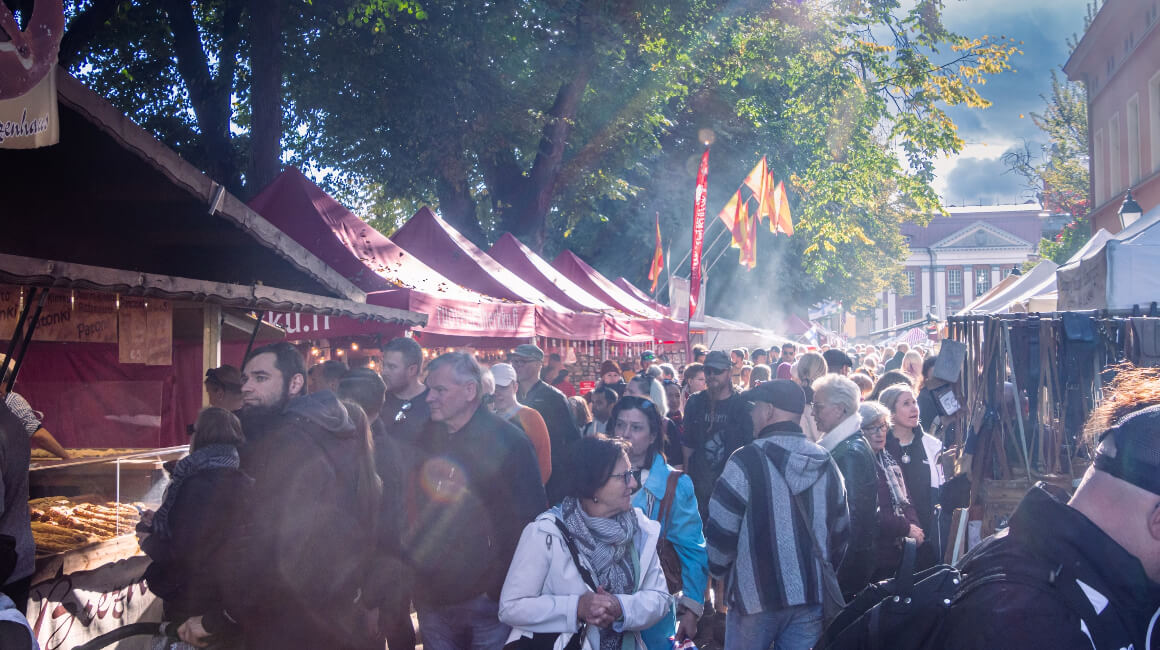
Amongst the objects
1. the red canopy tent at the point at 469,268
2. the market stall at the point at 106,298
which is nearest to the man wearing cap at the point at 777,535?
the market stall at the point at 106,298

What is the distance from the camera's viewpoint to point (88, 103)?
4551 millimetres

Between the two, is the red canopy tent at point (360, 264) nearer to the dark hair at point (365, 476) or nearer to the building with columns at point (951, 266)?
the dark hair at point (365, 476)

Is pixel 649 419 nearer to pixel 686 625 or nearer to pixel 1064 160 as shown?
pixel 686 625

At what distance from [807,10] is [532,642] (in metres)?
20.5

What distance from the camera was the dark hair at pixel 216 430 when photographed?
3.67 meters

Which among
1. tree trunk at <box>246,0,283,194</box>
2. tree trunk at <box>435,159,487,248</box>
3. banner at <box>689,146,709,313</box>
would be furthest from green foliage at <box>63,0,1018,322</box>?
banner at <box>689,146,709,313</box>

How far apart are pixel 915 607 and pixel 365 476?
254cm

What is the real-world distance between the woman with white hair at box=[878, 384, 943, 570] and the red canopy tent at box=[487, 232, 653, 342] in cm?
753

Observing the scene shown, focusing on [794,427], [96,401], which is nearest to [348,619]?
[794,427]

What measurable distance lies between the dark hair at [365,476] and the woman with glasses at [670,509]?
1.18 m

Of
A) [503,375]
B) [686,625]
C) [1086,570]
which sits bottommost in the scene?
[686,625]

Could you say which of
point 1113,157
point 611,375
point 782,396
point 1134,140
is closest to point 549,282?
point 611,375

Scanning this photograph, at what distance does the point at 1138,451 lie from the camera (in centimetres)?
181

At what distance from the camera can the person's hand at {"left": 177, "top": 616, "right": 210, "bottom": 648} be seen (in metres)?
3.52
